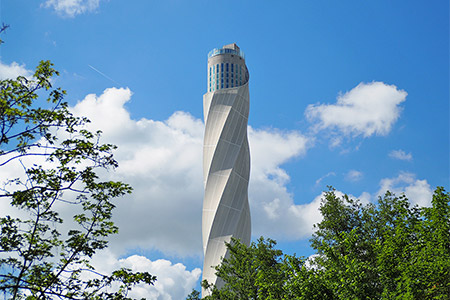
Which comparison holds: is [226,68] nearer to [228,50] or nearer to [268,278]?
[228,50]

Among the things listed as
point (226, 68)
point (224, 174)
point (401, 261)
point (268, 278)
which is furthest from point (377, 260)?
point (226, 68)

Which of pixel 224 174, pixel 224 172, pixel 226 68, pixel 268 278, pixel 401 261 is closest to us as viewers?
pixel 401 261

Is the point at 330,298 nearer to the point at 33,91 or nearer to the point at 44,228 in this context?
the point at 44,228

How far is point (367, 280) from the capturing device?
74.2ft

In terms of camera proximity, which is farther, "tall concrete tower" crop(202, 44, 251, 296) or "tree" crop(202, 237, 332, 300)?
"tall concrete tower" crop(202, 44, 251, 296)

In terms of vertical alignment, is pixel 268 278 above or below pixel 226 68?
below

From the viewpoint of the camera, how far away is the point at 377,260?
80.4ft

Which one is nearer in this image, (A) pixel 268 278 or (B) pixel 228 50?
(A) pixel 268 278

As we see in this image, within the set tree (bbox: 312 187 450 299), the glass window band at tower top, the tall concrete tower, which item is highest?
the glass window band at tower top

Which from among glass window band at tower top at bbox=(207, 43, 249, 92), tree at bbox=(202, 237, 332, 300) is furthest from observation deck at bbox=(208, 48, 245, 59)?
tree at bbox=(202, 237, 332, 300)

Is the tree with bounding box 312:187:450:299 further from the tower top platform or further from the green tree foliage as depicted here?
the tower top platform

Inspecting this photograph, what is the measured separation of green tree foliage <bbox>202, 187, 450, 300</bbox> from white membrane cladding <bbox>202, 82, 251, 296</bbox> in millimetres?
38400

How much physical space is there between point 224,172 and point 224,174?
12.5 inches

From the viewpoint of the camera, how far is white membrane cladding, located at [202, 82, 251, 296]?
229 feet
